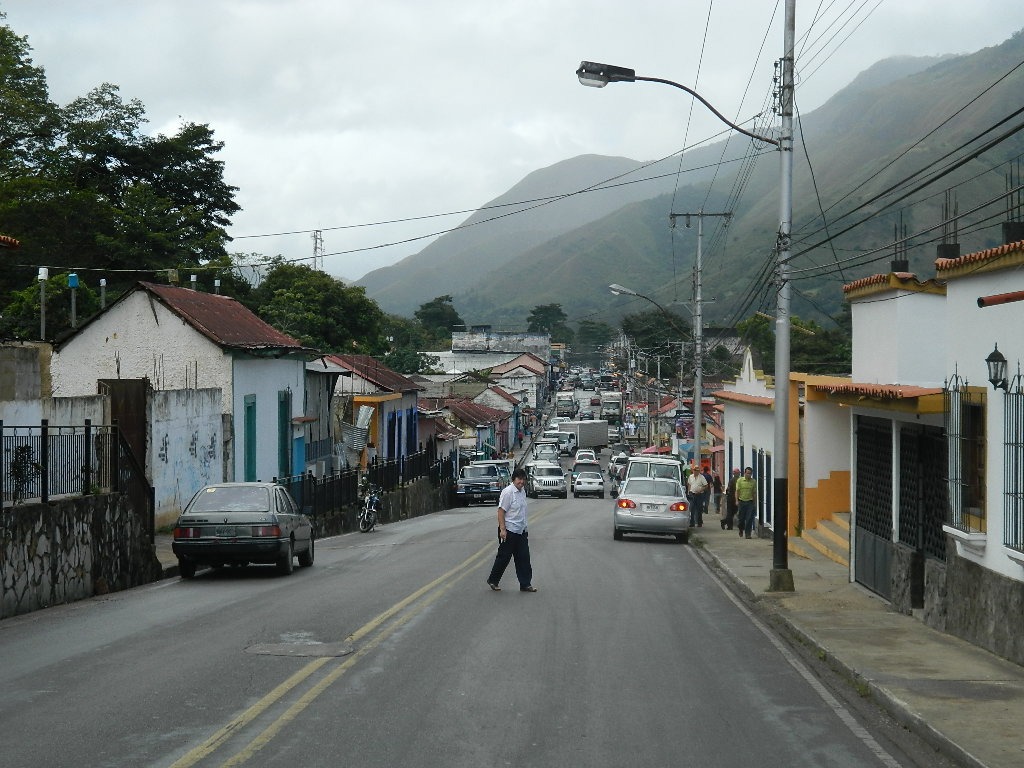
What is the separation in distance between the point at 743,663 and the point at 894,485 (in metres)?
6.10

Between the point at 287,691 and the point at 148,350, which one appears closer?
the point at 287,691

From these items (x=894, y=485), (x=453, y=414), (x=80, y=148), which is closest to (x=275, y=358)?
(x=894, y=485)

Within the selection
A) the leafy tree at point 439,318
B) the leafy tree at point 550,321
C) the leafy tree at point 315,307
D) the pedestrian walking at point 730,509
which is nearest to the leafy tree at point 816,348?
the leafy tree at point 315,307

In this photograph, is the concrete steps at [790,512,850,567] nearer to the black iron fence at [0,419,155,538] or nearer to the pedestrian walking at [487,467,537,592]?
the pedestrian walking at [487,467,537,592]

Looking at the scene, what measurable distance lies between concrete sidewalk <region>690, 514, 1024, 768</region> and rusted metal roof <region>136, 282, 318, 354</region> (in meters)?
16.8

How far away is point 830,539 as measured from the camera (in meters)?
24.2

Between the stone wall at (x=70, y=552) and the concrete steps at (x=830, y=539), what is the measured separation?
40.8 feet

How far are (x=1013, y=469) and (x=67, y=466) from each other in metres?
12.7

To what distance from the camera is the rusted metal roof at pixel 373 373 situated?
52.1 meters

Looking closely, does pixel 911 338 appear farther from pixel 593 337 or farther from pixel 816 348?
pixel 593 337

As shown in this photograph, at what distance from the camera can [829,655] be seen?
12.2 m

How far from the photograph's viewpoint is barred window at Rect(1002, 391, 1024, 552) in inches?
457

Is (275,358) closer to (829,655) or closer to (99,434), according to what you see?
(99,434)

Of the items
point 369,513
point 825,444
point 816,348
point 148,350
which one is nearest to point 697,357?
point 369,513
